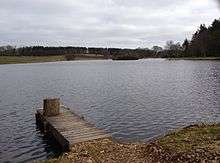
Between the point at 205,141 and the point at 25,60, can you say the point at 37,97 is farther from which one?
the point at 25,60

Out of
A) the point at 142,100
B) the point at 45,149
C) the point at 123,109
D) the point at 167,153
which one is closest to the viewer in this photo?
the point at 167,153

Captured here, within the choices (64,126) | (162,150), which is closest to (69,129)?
(64,126)

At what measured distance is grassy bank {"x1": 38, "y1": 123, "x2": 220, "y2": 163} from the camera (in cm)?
1316

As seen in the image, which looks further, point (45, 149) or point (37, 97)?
point (37, 97)

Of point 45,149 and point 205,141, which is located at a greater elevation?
point 205,141

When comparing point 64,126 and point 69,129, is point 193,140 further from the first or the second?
point 64,126

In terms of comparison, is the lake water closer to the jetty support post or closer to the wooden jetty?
the jetty support post

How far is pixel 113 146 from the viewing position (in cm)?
1628

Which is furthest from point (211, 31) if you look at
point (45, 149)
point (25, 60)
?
point (45, 149)

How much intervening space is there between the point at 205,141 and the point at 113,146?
4.26m

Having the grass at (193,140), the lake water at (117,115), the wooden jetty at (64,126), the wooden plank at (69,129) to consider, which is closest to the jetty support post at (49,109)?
the wooden jetty at (64,126)

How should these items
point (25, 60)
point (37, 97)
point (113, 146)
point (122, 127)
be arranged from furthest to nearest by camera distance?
point (25, 60)
point (37, 97)
point (122, 127)
point (113, 146)

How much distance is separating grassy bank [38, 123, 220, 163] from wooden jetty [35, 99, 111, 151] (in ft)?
3.60

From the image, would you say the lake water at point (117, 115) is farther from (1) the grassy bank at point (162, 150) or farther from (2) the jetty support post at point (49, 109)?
(1) the grassy bank at point (162, 150)
